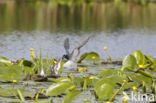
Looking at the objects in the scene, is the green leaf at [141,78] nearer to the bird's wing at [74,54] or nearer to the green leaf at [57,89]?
the green leaf at [57,89]

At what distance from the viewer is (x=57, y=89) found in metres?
5.00

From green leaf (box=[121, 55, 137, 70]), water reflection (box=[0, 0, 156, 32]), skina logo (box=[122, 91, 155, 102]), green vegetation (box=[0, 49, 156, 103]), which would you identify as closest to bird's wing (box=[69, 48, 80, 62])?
green vegetation (box=[0, 49, 156, 103])

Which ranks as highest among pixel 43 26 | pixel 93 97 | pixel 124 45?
pixel 43 26

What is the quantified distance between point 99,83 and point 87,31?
371 inches

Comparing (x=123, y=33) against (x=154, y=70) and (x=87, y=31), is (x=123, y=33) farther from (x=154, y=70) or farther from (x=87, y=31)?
(x=154, y=70)

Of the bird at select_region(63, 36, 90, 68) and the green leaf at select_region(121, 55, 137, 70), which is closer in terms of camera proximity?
the green leaf at select_region(121, 55, 137, 70)

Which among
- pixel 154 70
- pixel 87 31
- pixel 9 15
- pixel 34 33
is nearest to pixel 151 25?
pixel 87 31

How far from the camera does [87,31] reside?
14562 mm

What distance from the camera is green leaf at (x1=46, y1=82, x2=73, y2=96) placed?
4.94m

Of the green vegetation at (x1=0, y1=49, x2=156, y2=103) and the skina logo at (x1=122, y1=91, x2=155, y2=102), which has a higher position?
the green vegetation at (x1=0, y1=49, x2=156, y2=103)

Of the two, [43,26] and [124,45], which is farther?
[43,26]

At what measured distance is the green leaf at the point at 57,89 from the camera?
4.94 m

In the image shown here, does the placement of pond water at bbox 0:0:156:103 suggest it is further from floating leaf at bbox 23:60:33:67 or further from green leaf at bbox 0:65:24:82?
floating leaf at bbox 23:60:33:67

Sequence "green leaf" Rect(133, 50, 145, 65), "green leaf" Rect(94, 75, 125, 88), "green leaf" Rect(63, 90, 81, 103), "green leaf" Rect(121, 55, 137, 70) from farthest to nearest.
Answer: "green leaf" Rect(133, 50, 145, 65), "green leaf" Rect(121, 55, 137, 70), "green leaf" Rect(94, 75, 125, 88), "green leaf" Rect(63, 90, 81, 103)
